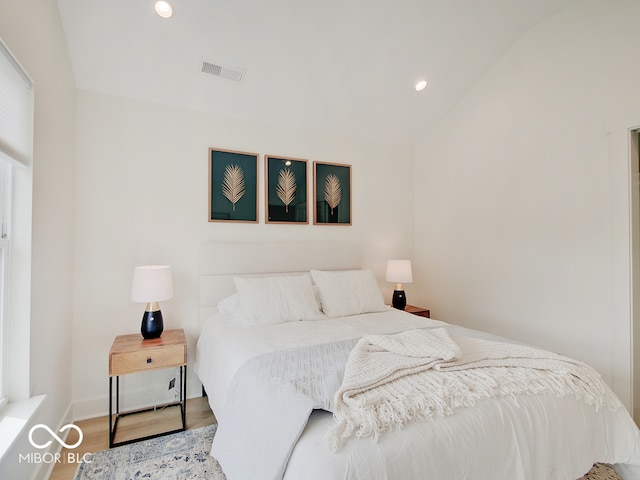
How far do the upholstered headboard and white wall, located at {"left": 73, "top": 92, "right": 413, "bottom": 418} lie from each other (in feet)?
0.34

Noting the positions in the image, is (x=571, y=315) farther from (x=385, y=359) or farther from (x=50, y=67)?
(x=50, y=67)

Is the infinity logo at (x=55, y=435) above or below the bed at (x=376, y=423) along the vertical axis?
below

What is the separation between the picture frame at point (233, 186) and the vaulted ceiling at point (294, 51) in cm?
39

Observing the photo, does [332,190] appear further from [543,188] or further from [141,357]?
[141,357]

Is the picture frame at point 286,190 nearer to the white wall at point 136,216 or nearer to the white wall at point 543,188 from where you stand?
the white wall at point 136,216

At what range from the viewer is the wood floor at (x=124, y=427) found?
193 cm

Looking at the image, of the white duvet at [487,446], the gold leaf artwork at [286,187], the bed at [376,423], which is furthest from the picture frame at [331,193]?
the white duvet at [487,446]

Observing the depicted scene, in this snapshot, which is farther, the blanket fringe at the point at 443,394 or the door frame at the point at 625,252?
the door frame at the point at 625,252

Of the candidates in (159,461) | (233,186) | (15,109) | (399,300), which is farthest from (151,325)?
(399,300)

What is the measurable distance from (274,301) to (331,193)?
4.77 ft

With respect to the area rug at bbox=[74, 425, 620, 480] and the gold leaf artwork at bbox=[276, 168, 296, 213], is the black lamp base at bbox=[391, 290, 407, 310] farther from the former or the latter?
the area rug at bbox=[74, 425, 620, 480]

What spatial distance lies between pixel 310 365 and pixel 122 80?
251cm

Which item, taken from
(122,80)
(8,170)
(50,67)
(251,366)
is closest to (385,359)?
(251,366)

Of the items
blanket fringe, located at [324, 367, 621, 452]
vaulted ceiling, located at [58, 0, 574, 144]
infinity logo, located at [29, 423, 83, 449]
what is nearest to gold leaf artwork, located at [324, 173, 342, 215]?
vaulted ceiling, located at [58, 0, 574, 144]
